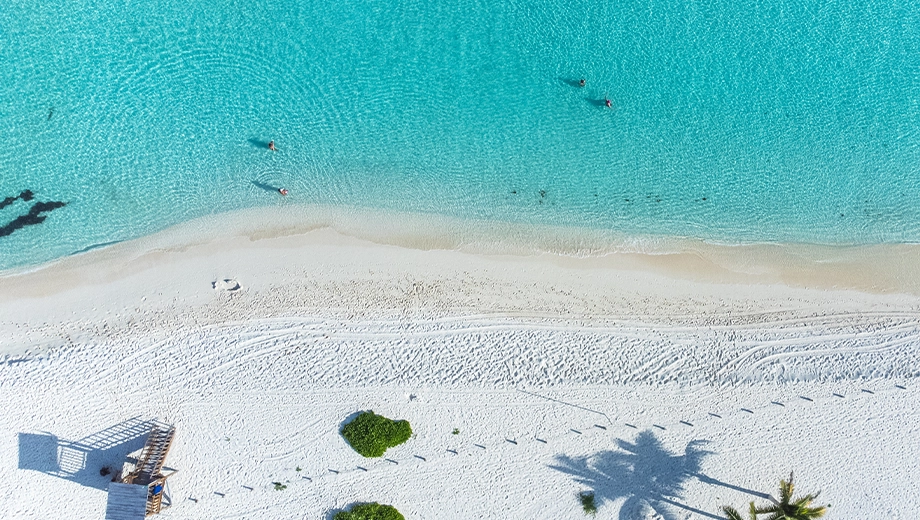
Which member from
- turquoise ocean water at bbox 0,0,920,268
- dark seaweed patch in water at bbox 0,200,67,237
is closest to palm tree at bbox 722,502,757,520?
turquoise ocean water at bbox 0,0,920,268

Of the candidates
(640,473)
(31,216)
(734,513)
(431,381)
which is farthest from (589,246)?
(31,216)

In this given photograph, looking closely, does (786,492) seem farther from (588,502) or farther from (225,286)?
(225,286)

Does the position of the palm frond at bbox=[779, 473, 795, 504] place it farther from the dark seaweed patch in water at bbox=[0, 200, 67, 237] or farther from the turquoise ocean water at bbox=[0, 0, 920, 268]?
the dark seaweed patch in water at bbox=[0, 200, 67, 237]

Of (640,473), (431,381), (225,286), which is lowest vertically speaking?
(640,473)

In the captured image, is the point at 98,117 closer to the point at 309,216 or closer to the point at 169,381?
the point at 309,216

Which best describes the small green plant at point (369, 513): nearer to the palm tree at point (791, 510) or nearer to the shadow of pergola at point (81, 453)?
the shadow of pergola at point (81, 453)

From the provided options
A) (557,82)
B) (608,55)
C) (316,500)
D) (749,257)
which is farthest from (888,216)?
(316,500)
